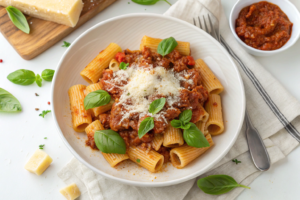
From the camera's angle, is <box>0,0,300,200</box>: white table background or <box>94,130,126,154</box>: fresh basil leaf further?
<box>0,0,300,200</box>: white table background

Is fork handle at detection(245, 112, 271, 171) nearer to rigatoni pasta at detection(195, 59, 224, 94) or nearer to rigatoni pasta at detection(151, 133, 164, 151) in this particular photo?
rigatoni pasta at detection(195, 59, 224, 94)

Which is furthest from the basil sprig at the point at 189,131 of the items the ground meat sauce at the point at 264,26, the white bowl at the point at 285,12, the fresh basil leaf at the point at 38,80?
the fresh basil leaf at the point at 38,80

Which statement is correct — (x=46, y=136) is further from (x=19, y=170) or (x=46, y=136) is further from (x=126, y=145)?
(x=126, y=145)

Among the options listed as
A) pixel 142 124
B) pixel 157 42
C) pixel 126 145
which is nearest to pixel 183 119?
pixel 142 124

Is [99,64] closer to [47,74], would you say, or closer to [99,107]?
[99,107]

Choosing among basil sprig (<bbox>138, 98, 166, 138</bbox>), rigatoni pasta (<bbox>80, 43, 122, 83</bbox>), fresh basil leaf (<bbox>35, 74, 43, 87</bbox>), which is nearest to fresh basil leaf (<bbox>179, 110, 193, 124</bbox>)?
basil sprig (<bbox>138, 98, 166, 138</bbox>)
